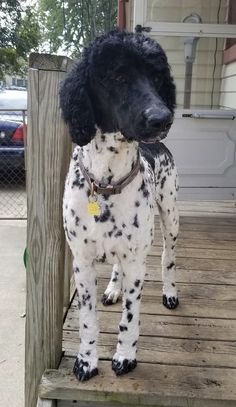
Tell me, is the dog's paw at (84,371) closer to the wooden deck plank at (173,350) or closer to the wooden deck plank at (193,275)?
the wooden deck plank at (173,350)

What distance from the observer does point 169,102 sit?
5.91 feet

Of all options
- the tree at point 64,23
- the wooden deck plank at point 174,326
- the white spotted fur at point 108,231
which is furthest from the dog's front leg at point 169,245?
the tree at point 64,23

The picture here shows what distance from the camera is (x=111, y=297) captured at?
104 inches

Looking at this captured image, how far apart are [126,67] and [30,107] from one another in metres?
0.46

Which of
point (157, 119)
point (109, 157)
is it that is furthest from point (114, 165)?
point (157, 119)

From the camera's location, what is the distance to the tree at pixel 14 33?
39.5 feet

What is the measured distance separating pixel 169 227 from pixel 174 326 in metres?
0.54

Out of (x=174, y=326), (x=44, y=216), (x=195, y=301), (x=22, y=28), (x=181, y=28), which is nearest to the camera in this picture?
(x=44, y=216)

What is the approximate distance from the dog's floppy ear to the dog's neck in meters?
0.08

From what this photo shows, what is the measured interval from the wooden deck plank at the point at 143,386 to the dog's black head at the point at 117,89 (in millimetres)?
1023

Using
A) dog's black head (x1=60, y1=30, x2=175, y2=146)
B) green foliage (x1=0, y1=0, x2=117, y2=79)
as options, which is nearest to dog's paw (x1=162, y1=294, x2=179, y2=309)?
dog's black head (x1=60, y1=30, x2=175, y2=146)

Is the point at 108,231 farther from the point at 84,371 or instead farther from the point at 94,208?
the point at 84,371

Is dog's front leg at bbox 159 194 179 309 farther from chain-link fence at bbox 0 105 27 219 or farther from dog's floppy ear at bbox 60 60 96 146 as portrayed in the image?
chain-link fence at bbox 0 105 27 219

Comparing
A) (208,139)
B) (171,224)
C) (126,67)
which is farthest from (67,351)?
(208,139)
